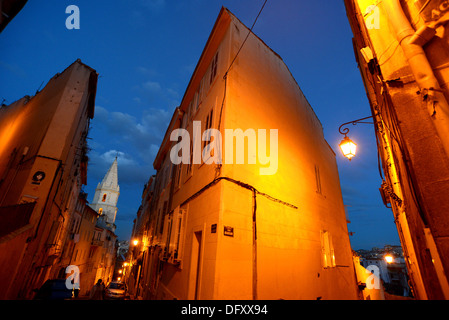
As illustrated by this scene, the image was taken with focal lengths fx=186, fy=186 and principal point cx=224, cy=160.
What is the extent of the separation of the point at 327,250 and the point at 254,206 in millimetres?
5760

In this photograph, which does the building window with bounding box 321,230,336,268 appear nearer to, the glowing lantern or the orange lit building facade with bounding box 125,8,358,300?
the orange lit building facade with bounding box 125,8,358,300

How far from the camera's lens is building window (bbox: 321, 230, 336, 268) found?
8445 mm

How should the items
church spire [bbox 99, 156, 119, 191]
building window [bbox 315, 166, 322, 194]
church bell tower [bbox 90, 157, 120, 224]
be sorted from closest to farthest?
building window [bbox 315, 166, 322, 194]
church bell tower [bbox 90, 157, 120, 224]
church spire [bbox 99, 156, 119, 191]

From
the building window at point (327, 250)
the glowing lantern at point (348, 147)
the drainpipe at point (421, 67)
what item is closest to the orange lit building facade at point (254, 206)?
the building window at point (327, 250)

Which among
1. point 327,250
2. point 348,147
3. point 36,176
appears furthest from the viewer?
point 36,176

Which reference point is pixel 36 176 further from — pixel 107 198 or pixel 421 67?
pixel 107 198

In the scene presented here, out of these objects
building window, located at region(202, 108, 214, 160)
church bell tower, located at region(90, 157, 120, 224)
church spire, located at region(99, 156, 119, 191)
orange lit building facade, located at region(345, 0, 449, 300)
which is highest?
church spire, located at region(99, 156, 119, 191)

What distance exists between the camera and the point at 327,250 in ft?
29.3

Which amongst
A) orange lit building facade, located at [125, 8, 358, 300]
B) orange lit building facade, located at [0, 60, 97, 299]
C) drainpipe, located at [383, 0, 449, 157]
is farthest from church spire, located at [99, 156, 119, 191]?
drainpipe, located at [383, 0, 449, 157]

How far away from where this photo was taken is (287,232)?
685 cm

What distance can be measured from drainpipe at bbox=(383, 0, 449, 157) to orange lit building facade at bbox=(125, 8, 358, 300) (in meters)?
4.33

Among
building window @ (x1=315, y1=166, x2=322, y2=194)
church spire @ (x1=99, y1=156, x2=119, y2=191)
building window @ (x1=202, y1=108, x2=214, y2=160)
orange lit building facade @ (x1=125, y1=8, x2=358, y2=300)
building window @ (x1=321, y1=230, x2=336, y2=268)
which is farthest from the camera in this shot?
church spire @ (x1=99, y1=156, x2=119, y2=191)

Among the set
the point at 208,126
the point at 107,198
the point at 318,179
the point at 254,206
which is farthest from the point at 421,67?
the point at 107,198
